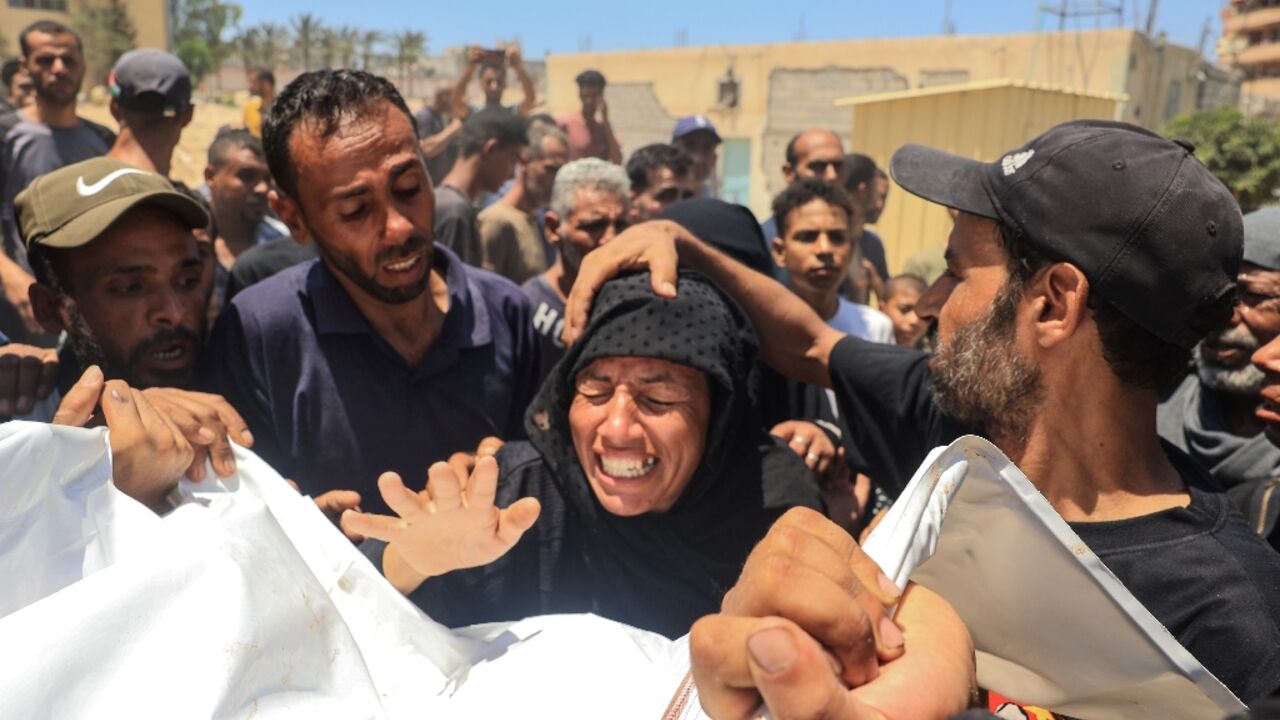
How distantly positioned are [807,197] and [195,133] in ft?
91.8

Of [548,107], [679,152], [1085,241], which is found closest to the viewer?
[1085,241]

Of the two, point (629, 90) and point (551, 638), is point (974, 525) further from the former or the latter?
point (629, 90)

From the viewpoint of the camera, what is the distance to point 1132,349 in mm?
1723

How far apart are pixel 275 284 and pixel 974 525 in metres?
1.82

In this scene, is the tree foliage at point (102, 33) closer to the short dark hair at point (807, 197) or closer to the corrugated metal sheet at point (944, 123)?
the corrugated metal sheet at point (944, 123)

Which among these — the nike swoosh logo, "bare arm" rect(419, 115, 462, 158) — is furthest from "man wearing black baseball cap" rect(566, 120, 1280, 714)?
"bare arm" rect(419, 115, 462, 158)

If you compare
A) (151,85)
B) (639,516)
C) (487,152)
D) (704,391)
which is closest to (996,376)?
(704,391)

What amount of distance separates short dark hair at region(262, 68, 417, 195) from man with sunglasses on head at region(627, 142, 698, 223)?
11.3ft

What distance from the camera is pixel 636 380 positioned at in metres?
2.12

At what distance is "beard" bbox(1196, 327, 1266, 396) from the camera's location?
295cm

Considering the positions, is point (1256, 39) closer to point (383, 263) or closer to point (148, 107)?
point (148, 107)

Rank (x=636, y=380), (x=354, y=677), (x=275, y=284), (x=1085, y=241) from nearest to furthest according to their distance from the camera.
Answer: (x=354, y=677) < (x=1085, y=241) < (x=636, y=380) < (x=275, y=284)

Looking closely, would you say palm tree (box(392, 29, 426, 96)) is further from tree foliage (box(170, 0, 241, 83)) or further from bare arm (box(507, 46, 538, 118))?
bare arm (box(507, 46, 538, 118))

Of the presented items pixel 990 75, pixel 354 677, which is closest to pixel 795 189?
pixel 354 677
